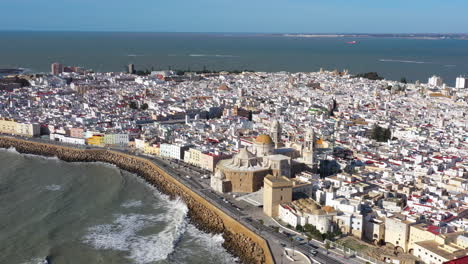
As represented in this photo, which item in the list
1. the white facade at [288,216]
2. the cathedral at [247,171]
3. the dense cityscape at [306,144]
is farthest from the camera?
the cathedral at [247,171]

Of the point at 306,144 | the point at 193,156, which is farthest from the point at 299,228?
the point at 193,156

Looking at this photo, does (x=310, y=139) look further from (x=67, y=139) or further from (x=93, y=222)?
(x=67, y=139)

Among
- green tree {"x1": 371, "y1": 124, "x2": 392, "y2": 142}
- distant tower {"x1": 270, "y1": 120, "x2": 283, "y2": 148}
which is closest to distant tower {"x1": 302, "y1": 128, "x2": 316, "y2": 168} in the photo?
distant tower {"x1": 270, "y1": 120, "x2": 283, "y2": 148}

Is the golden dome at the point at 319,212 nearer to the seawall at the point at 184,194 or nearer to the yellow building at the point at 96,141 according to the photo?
the seawall at the point at 184,194

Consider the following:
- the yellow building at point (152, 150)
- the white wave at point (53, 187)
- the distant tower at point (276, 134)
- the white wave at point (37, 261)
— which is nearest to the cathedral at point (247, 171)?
the distant tower at point (276, 134)

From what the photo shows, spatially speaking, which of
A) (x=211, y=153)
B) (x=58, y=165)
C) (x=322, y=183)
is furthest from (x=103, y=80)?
(x=322, y=183)

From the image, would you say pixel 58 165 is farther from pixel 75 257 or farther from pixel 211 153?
pixel 75 257
